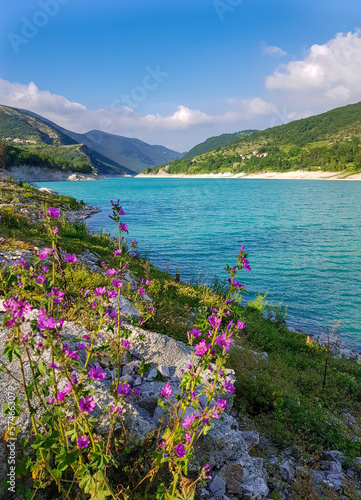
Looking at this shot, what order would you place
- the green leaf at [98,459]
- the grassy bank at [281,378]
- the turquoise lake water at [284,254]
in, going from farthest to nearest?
the turquoise lake water at [284,254] < the grassy bank at [281,378] < the green leaf at [98,459]

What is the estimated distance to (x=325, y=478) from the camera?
398cm

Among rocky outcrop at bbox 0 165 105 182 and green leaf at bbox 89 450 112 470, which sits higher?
rocky outcrop at bbox 0 165 105 182

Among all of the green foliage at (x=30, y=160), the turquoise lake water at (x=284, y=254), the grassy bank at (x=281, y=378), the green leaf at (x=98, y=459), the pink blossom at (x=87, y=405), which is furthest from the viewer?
the green foliage at (x=30, y=160)

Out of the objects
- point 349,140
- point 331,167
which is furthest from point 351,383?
point 349,140

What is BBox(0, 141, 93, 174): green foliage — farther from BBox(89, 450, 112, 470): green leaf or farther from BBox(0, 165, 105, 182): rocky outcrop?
BBox(89, 450, 112, 470): green leaf

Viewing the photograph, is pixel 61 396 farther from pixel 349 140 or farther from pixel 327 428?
pixel 349 140

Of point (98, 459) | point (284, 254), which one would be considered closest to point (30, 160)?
point (284, 254)

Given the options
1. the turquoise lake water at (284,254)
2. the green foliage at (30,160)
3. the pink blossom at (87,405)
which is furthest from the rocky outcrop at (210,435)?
the green foliage at (30,160)

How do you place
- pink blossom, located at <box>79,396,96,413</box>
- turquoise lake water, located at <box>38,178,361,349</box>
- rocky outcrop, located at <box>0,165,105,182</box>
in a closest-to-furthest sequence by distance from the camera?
pink blossom, located at <box>79,396,96,413</box> < turquoise lake water, located at <box>38,178,361,349</box> < rocky outcrop, located at <box>0,165,105,182</box>

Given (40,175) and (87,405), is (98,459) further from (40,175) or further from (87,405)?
(40,175)

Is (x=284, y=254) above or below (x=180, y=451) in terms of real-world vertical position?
below

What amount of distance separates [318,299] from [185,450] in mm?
14638

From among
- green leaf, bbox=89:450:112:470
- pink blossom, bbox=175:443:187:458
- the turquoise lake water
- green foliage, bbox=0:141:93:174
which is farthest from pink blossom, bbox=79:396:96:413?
green foliage, bbox=0:141:93:174

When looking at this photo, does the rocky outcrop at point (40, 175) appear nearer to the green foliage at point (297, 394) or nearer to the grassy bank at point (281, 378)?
the grassy bank at point (281, 378)
